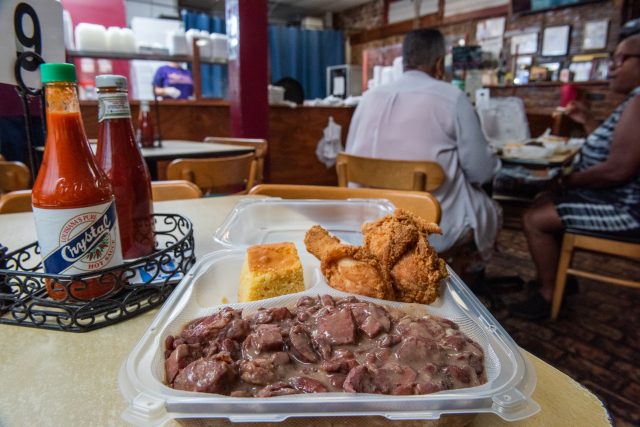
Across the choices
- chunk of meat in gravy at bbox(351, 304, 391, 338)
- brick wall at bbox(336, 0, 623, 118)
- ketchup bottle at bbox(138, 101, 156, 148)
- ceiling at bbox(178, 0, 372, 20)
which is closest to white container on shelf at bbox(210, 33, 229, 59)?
ketchup bottle at bbox(138, 101, 156, 148)

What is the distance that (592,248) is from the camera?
7.15 feet

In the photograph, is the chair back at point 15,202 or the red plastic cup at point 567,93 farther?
the red plastic cup at point 567,93

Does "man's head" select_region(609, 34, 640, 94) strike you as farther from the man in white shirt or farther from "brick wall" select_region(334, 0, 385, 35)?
"brick wall" select_region(334, 0, 385, 35)

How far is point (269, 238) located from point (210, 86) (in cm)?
920

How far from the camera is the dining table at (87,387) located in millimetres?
476

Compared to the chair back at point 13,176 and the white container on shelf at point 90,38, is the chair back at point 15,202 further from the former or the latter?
the white container on shelf at point 90,38

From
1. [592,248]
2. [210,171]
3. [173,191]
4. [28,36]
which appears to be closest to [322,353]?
[28,36]

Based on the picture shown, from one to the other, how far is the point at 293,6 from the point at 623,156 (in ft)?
32.2

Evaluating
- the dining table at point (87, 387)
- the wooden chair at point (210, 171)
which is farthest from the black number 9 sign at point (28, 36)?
the wooden chair at point (210, 171)

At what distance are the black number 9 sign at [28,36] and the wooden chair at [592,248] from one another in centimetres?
244

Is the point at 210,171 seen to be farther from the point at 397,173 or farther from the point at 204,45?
the point at 204,45

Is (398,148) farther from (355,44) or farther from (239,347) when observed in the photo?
(355,44)

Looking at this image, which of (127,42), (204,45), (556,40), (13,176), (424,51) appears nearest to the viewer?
(13,176)

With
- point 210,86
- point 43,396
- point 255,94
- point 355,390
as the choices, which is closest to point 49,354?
point 43,396
